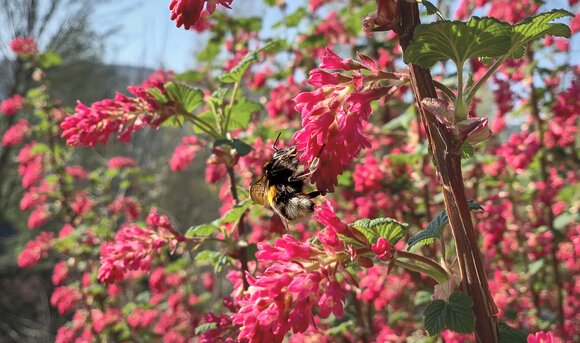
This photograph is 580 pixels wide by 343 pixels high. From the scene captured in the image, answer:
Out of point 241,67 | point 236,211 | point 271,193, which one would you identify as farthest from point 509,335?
point 241,67

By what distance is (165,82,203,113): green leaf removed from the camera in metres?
1.82

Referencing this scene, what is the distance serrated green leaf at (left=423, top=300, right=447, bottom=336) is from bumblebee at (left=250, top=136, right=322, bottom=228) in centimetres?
50

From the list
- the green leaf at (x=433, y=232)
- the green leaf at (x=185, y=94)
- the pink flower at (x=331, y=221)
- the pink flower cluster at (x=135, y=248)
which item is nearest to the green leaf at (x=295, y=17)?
the green leaf at (x=185, y=94)

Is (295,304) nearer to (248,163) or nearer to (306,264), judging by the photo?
(306,264)

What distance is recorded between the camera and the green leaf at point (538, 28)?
982mm

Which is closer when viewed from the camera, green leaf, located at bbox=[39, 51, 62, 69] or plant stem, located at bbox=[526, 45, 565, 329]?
plant stem, located at bbox=[526, 45, 565, 329]

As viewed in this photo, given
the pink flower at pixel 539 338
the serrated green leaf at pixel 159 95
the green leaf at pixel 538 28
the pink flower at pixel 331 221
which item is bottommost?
the pink flower at pixel 539 338

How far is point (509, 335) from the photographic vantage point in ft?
3.76

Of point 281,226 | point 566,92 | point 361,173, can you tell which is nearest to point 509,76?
point 566,92

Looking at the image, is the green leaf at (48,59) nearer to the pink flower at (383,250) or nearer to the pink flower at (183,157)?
the pink flower at (183,157)

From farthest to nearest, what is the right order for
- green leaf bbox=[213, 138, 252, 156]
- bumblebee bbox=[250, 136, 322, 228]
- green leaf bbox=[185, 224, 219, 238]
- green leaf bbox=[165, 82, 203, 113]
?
green leaf bbox=[185, 224, 219, 238]
green leaf bbox=[165, 82, 203, 113]
green leaf bbox=[213, 138, 252, 156]
bumblebee bbox=[250, 136, 322, 228]

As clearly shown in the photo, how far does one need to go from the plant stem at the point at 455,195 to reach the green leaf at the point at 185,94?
0.98 m

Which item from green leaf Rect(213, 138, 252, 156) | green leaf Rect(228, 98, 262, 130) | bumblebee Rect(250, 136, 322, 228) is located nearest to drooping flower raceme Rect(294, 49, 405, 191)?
bumblebee Rect(250, 136, 322, 228)

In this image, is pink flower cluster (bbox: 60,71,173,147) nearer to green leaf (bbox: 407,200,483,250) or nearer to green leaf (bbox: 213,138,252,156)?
green leaf (bbox: 213,138,252,156)
